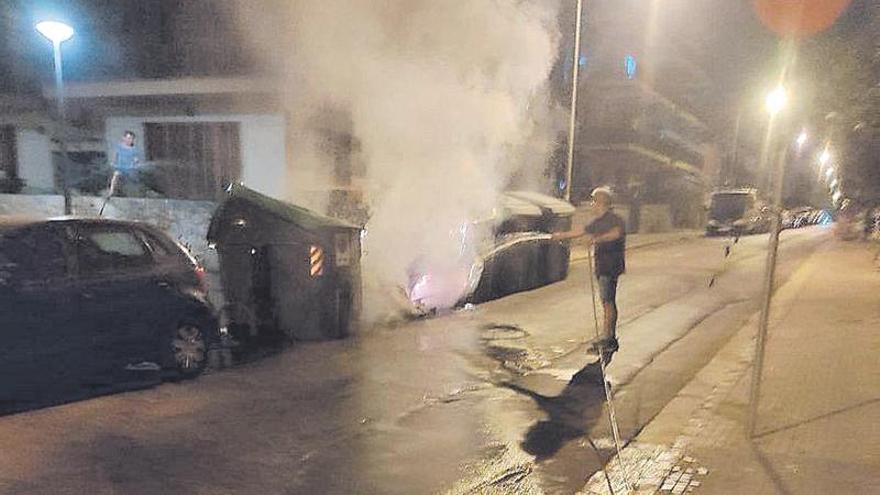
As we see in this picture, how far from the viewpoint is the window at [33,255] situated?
5.33 metres

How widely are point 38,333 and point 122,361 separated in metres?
0.87

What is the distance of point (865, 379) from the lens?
609 cm

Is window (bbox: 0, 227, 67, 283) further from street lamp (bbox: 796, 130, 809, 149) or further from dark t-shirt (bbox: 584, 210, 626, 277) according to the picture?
street lamp (bbox: 796, 130, 809, 149)

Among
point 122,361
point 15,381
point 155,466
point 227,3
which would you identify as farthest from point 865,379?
point 227,3

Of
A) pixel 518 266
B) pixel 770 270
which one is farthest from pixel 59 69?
pixel 770 270

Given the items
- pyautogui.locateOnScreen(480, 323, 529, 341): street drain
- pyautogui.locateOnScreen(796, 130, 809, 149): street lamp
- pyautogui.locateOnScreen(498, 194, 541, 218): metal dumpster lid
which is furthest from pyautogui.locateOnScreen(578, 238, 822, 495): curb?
pyautogui.locateOnScreen(498, 194, 541, 218): metal dumpster lid

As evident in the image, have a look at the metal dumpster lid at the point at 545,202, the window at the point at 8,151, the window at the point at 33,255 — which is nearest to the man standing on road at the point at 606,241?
the window at the point at 33,255

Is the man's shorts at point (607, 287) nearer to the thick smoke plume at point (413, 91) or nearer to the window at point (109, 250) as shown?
the thick smoke plume at point (413, 91)

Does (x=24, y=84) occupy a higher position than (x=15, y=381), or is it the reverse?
(x=24, y=84)

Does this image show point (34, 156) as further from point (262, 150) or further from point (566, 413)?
point (566, 413)

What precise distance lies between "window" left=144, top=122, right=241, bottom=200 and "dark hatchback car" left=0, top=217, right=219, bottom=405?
7.86 meters

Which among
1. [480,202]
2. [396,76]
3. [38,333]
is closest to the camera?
[38,333]

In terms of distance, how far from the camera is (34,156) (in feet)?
52.6

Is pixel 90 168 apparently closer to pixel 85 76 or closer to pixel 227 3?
pixel 85 76
